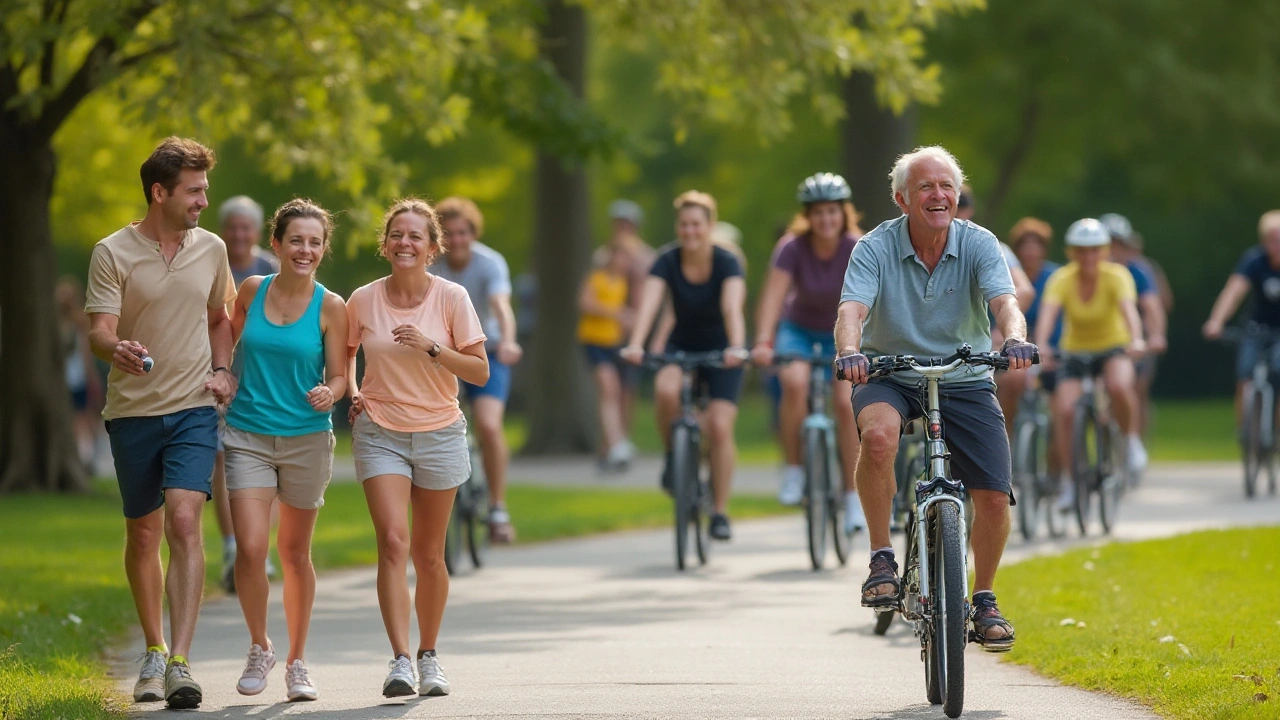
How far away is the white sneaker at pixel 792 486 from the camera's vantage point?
11868 millimetres

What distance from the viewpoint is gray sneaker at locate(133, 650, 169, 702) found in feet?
24.0

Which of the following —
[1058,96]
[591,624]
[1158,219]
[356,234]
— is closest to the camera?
[591,624]

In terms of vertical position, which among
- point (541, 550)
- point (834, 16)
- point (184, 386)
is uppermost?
point (834, 16)

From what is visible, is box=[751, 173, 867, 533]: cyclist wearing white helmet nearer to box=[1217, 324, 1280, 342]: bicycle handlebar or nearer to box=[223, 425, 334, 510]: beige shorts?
box=[223, 425, 334, 510]: beige shorts

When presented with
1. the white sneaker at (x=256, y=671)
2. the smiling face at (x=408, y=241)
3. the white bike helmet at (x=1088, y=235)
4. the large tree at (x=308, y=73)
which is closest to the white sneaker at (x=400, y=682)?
the white sneaker at (x=256, y=671)

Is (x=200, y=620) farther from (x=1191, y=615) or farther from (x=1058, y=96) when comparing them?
(x=1058, y=96)

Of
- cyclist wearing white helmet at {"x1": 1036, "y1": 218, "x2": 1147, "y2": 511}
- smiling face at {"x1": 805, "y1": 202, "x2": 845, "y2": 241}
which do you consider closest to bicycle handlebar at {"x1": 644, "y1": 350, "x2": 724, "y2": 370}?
smiling face at {"x1": 805, "y1": 202, "x2": 845, "y2": 241}

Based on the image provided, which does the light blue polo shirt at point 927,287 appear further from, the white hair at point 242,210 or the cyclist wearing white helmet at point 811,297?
the white hair at point 242,210

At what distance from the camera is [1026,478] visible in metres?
13.4

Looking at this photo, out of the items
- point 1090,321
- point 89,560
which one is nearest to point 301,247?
point 89,560

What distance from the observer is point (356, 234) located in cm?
1502

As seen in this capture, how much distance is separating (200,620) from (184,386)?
109 inches

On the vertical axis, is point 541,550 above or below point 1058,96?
below

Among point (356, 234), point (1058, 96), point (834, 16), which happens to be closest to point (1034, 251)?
point (834, 16)
